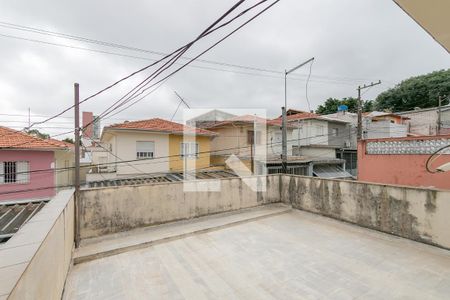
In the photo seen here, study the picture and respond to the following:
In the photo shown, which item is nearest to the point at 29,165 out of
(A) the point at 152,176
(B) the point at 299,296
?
(A) the point at 152,176

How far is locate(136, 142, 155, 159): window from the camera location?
12602 millimetres

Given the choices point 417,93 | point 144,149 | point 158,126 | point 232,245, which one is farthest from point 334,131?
point 417,93

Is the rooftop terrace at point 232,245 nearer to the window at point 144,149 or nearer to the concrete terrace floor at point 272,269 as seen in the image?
the concrete terrace floor at point 272,269

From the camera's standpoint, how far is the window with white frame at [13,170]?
11664 mm

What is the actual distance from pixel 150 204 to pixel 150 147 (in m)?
7.10

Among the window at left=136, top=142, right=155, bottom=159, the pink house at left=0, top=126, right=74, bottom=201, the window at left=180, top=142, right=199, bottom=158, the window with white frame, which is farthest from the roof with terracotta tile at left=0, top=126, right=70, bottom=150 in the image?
the window at left=180, top=142, right=199, bottom=158

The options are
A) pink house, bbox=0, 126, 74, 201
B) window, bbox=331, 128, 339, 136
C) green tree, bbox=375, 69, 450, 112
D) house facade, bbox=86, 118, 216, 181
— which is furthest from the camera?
green tree, bbox=375, 69, 450, 112

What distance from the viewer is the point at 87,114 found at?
872 inches

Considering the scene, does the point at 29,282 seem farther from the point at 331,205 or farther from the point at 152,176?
the point at 152,176

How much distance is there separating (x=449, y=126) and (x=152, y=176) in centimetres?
2801

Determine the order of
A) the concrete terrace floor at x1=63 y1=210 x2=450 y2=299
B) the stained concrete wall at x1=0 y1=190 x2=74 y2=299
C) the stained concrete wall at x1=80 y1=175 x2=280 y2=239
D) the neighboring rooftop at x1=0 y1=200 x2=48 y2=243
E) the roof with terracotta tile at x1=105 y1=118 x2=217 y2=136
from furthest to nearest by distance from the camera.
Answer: the roof with terracotta tile at x1=105 y1=118 x2=217 y2=136 < the stained concrete wall at x1=80 y1=175 x2=280 y2=239 < the neighboring rooftop at x1=0 y1=200 x2=48 y2=243 < the concrete terrace floor at x1=63 y1=210 x2=450 y2=299 < the stained concrete wall at x1=0 y1=190 x2=74 y2=299

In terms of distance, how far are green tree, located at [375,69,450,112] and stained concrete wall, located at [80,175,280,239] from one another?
35.5 metres

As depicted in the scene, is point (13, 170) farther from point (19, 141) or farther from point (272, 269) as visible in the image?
point (272, 269)

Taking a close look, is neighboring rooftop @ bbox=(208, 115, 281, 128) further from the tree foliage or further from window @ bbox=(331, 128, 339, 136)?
the tree foliage
